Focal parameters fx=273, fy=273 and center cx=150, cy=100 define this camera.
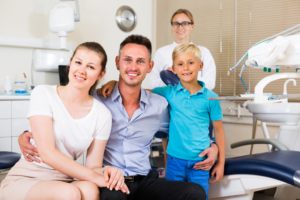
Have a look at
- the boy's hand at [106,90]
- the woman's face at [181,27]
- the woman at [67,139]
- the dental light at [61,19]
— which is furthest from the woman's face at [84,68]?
the dental light at [61,19]


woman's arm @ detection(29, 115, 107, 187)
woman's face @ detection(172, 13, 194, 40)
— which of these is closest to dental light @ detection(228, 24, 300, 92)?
woman's arm @ detection(29, 115, 107, 187)

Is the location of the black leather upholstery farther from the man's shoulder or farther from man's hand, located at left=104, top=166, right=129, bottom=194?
man's hand, located at left=104, top=166, right=129, bottom=194

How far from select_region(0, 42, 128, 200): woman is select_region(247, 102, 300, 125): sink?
745mm

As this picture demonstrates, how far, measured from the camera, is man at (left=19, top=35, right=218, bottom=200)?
4.47 feet

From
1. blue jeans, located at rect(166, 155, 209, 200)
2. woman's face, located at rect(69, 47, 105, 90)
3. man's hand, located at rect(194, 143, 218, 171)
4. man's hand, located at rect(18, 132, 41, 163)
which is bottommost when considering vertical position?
blue jeans, located at rect(166, 155, 209, 200)

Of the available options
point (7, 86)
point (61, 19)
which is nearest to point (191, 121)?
point (61, 19)

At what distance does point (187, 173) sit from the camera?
1.54 metres

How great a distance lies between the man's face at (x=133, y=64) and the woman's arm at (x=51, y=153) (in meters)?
0.47

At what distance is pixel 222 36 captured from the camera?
3.31 metres

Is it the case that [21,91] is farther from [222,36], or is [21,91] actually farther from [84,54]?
[222,36]

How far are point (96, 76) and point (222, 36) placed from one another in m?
2.42

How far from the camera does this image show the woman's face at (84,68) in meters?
1.24

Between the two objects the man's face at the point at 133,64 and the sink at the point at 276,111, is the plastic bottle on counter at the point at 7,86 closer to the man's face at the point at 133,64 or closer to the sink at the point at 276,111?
the man's face at the point at 133,64

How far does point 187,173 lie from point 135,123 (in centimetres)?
42
